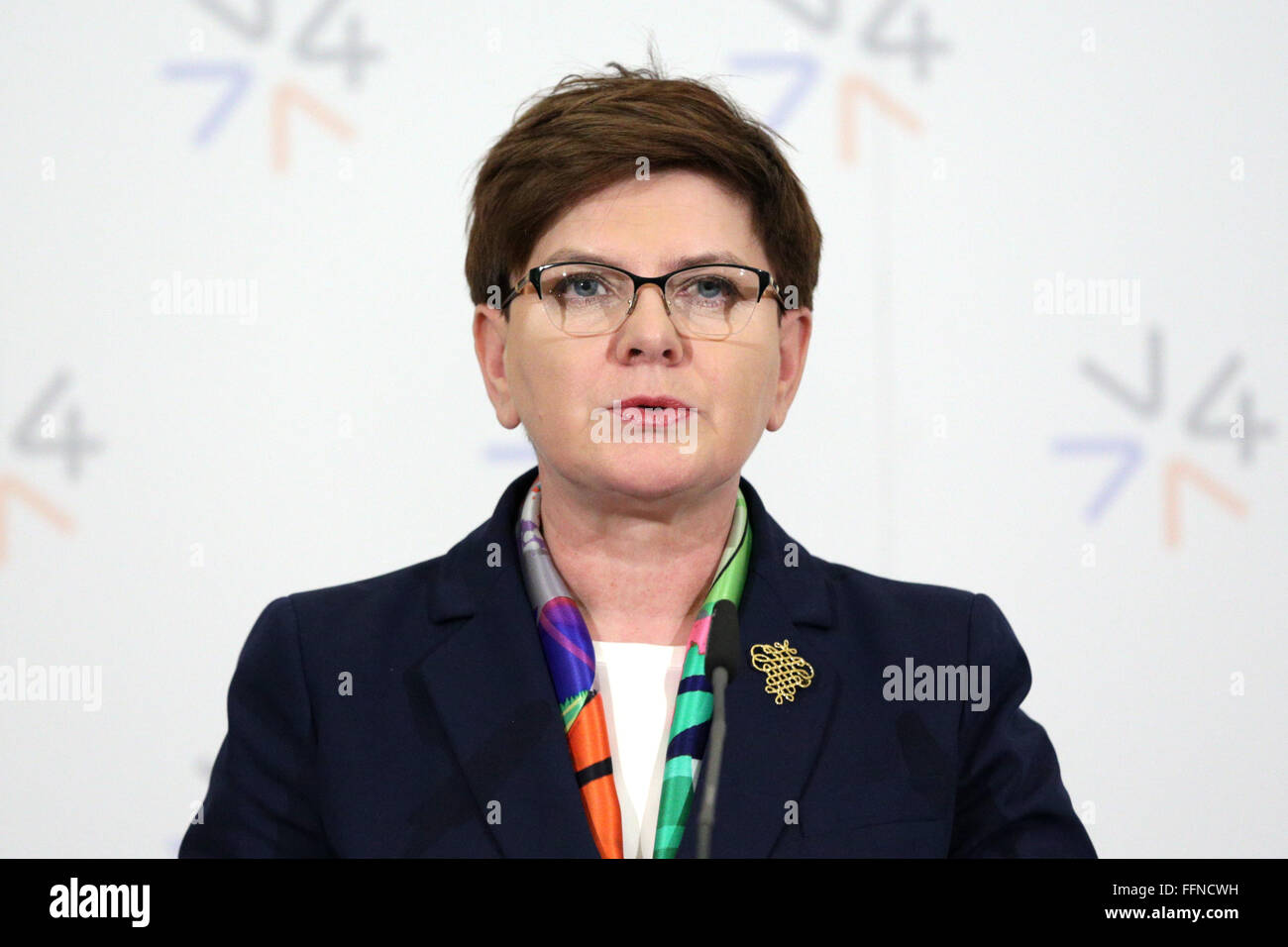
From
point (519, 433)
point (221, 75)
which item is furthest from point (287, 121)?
point (519, 433)

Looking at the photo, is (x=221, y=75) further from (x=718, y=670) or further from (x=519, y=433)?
(x=718, y=670)

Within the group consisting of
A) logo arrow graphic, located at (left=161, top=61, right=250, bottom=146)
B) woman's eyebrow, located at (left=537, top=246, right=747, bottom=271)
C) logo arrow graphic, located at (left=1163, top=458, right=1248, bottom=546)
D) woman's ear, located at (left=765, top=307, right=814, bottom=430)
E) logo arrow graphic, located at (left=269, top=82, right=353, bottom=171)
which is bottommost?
logo arrow graphic, located at (left=1163, top=458, right=1248, bottom=546)

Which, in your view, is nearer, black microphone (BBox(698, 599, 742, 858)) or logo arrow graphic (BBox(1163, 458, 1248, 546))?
black microphone (BBox(698, 599, 742, 858))

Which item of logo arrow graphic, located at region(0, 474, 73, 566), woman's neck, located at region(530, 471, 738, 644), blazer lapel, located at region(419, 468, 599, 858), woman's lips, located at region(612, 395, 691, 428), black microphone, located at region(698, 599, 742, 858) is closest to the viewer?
black microphone, located at region(698, 599, 742, 858)

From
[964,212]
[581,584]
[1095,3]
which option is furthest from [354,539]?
[1095,3]

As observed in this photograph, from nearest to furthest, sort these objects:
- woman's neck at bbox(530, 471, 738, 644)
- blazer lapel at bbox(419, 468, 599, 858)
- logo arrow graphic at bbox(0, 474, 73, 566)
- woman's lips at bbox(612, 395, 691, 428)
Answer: blazer lapel at bbox(419, 468, 599, 858) → woman's lips at bbox(612, 395, 691, 428) → woman's neck at bbox(530, 471, 738, 644) → logo arrow graphic at bbox(0, 474, 73, 566)

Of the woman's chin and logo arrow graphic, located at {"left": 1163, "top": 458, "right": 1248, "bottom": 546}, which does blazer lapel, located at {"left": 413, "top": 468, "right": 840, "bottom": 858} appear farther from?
logo arrow graphic, located at {"left": 1163, "top": 458, "right": 1248, "bottom": 546}

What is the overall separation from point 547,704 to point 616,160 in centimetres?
61

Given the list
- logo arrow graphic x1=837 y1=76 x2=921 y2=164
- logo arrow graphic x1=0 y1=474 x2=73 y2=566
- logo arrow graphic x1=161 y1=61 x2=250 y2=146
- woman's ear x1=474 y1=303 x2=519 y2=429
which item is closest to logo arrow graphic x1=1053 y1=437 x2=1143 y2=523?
logo arrow graphic x1=837 y1=76 x2=921 y2=164

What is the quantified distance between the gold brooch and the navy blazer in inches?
0.5

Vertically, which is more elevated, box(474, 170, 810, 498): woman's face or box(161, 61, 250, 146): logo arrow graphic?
box(161, 61, 250, 146): logo arrow graphic

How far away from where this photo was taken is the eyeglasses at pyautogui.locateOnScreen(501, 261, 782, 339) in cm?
150
